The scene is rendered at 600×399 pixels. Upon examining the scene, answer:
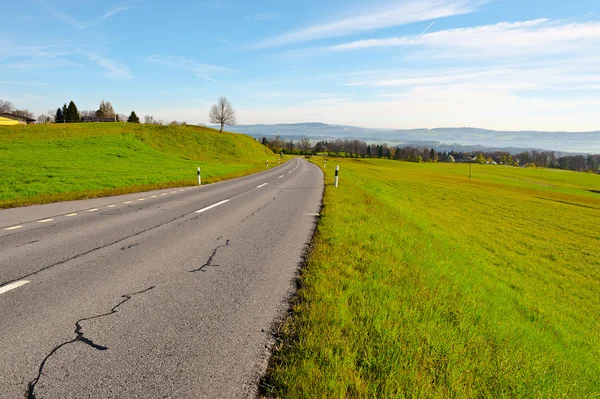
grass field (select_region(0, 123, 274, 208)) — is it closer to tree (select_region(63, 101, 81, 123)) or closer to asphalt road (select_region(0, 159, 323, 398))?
asphalt road (select_region(0, 159, 323, 398))

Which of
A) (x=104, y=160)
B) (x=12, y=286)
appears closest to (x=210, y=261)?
(x=12, y=286)

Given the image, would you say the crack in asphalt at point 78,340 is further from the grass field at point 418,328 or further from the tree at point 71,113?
the tree at point 71,113

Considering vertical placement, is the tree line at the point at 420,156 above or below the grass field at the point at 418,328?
above

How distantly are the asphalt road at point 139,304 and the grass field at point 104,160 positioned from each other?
676 cm

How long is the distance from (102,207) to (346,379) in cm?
1051

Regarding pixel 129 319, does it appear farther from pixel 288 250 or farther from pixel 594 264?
pixel 594 264

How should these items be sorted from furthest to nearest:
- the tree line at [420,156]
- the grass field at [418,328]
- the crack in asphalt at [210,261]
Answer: the tree line at [420,156]
the crack in asphalt at [210,261]
the grass field at [418,328]

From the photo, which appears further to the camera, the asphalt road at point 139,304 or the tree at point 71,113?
the tree at point 71,113

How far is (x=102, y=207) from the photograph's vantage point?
33.4 ft

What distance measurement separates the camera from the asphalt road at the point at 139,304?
100.0 inches

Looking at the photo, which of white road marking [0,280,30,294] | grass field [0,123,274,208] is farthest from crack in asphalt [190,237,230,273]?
grass field [0,123,274,208]

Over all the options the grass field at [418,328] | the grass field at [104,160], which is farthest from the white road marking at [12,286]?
the grass field at [104,160]

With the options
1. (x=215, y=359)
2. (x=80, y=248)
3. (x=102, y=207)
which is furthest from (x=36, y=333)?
(x=102, y=207)

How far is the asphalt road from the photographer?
8.33 ft
